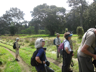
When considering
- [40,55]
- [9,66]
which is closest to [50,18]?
[9,66]

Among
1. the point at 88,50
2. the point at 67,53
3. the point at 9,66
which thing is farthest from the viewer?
the point at 9,66

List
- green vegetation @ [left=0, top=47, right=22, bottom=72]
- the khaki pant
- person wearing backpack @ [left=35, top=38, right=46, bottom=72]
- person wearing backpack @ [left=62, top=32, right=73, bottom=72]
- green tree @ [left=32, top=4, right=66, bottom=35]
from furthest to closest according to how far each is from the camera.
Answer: green tree @ [left=32, top=4, right=66, bottom=35] → green vegetation @ [left=0, top=47, right=22, bottom=72] → person wearing backpack @ [left=62, top=32, right=73, bottom=72] → person wearing backpack @ [left=35, top=38, right=46, bottom=72] → the khaki pant

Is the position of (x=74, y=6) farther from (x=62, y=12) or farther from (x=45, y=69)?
(x=45, y=69)

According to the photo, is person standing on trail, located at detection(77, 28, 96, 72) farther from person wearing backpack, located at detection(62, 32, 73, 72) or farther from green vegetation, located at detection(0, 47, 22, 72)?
green vegetation, located at detection(0, 47, 22, 72)

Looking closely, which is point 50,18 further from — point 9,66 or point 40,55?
point 40,55

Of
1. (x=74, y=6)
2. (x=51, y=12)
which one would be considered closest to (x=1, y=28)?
(x=51, y=12)

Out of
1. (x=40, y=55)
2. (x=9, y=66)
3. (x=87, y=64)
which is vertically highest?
(x=40, y=55)

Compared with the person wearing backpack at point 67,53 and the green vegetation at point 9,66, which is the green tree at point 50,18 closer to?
the green vegetation at point 9,66

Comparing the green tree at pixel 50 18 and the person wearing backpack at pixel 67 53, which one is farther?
the green tree at pixel 50 18

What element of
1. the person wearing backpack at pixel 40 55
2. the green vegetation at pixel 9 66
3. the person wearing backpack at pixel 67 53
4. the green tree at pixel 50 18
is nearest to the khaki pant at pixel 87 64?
the person wearing backpack at pixel 67 53

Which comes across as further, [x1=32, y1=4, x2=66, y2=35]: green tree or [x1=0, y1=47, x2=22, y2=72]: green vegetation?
[x1=32, y1=4, x2=66, y2=35]: green tree

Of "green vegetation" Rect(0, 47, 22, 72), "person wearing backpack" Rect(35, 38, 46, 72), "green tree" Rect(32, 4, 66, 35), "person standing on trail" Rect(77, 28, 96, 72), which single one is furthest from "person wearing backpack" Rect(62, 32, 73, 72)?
"green tree" Rect(32, 4, 66, 35)

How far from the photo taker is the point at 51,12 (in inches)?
1351

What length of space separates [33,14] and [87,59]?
3886 cm
